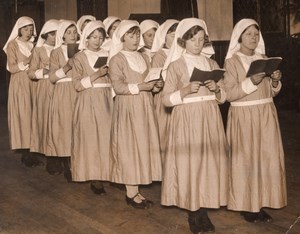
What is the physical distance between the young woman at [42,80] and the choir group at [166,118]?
16 millimetres

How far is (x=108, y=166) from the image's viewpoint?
558 cm

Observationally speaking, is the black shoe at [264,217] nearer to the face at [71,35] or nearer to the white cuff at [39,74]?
the face at [71,35]

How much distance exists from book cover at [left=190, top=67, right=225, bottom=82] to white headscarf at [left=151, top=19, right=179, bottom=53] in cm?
169

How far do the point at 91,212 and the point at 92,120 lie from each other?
1059 millimetres

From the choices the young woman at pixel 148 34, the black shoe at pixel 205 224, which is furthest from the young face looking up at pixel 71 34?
the black shoe at pixel 205 224

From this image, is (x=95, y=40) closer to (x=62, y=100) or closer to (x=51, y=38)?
(x=62, y=100)

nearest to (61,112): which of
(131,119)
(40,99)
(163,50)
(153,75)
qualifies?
(40,99)

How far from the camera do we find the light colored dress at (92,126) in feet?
18.2

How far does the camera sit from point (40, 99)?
6.93 m

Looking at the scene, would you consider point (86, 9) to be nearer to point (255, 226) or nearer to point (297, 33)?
point (297, 33)

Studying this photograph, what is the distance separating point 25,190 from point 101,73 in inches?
64.5

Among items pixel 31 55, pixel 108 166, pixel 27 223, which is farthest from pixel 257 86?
pixel 31 55

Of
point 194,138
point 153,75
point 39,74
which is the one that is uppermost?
point 39,74

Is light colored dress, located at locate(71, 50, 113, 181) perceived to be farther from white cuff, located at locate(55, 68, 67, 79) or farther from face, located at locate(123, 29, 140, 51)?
face, located at locate(123, 29, 140, 51)
